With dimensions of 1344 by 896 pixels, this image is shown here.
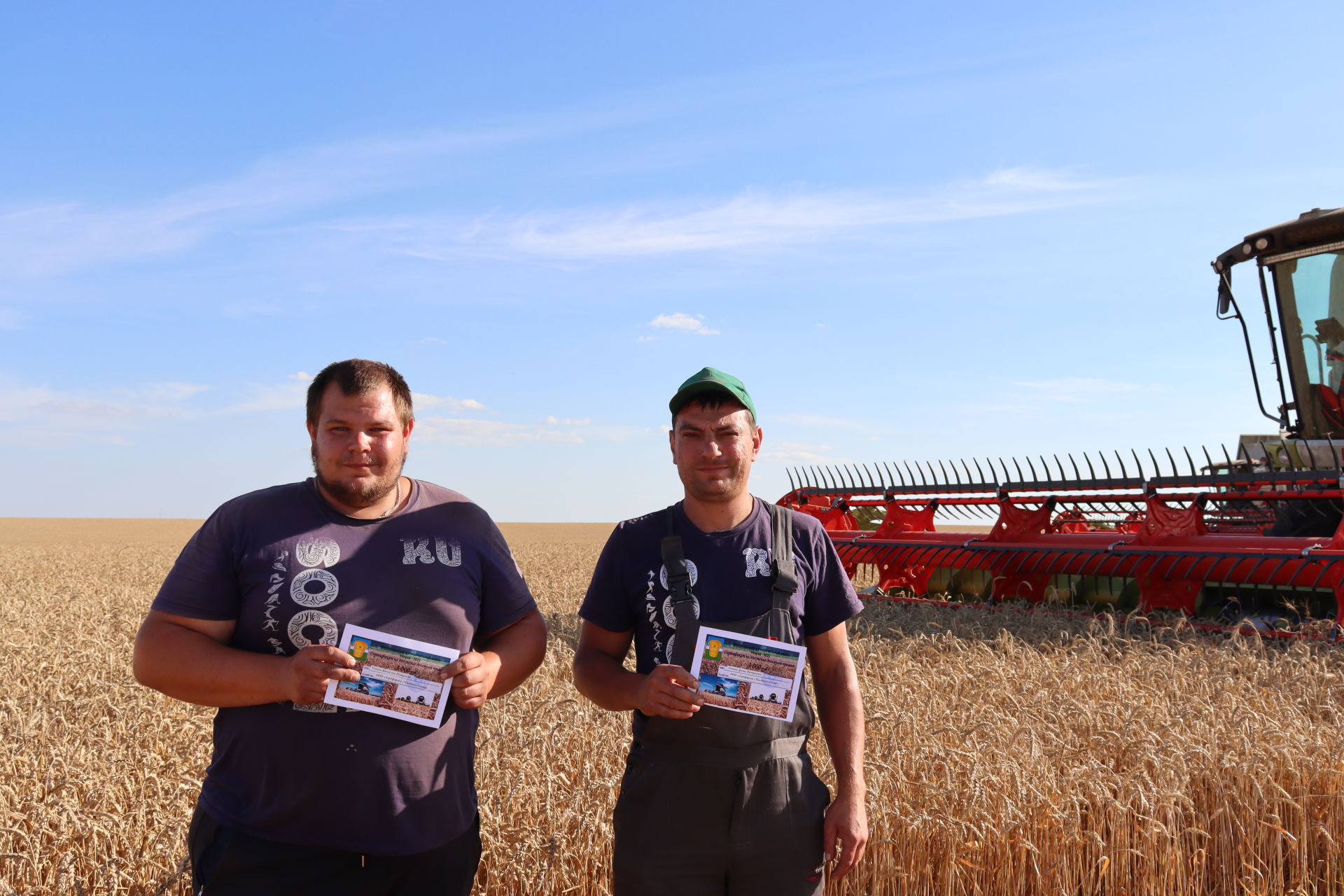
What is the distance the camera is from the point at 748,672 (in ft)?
7.57

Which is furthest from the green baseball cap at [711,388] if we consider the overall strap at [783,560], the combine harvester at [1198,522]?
the combine harvester at [1198,522]

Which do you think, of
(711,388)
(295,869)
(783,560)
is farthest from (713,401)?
(295,869)

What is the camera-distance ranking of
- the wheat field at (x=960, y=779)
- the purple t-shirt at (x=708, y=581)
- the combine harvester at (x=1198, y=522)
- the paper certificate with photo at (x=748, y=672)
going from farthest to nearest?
the combine harvester at (x=1198, y=522), the wheat field at (x=960, y=779), the purple t-shirt at (x=708, y=581), the paper certificate with photo at (x=748, y=672)

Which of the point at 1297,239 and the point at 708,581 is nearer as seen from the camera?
the point at 708,581

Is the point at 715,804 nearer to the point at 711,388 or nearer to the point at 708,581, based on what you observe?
the point at 708,581

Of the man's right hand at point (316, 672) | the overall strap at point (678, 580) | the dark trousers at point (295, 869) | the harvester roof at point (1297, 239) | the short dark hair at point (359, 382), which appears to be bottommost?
the dark trousers at point (295, 869)

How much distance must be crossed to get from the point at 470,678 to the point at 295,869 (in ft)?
1.77

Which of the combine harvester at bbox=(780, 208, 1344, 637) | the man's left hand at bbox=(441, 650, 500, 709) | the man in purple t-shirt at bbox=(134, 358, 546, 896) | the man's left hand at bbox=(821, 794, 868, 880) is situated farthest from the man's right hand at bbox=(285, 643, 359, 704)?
the combine harvester at bbox=(780, 208, 1344, 637)

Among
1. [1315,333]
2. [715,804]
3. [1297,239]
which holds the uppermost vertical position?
[1297,239]

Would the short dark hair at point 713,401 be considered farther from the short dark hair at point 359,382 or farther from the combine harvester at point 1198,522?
the combine harvester at point 1198,522

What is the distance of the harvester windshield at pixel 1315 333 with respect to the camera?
10.2 m

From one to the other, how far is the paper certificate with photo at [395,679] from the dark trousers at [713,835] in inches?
19.9

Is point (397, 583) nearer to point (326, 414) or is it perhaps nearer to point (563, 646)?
point (326, 414)

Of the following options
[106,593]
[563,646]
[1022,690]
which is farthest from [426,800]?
[106,593]
